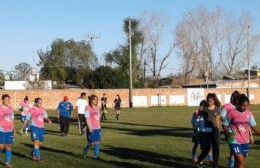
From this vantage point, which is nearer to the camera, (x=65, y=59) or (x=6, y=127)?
(x=6, y=127)

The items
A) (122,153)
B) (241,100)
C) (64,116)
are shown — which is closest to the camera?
(241,100)

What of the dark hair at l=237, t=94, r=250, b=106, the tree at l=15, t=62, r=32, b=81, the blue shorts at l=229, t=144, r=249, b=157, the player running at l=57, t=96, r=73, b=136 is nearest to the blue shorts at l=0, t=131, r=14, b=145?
the blue shorts at l=229, t=144, r=249, b=157

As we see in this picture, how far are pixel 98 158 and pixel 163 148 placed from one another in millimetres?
3521

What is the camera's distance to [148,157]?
55.6ft

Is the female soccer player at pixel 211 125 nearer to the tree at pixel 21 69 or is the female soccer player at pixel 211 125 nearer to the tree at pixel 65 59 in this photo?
the tree at pixel 65 59

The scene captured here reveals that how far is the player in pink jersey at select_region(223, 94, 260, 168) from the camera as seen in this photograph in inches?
446

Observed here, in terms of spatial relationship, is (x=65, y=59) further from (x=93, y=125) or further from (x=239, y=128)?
(x=239, y=128)

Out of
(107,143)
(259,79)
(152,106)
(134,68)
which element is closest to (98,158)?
(107,143)

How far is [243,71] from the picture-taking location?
112188mm

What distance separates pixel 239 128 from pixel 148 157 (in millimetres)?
5858

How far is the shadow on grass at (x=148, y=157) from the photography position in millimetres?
15391

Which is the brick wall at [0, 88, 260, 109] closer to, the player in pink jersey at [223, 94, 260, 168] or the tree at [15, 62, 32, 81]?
the player in pink jersey at [223, 94, 260, 168]

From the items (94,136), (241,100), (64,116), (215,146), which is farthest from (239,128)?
(64,116)

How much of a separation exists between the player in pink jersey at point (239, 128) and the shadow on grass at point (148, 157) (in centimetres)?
350
